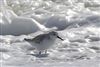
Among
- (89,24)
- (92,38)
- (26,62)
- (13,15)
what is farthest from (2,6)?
(26,62)

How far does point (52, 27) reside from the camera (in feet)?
26.0

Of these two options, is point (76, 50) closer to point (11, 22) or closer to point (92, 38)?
point (92, 38)

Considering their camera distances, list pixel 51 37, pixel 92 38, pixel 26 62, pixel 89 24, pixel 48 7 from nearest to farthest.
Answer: pixel 26 62 < pixel 51 37 < pixel 92 38 < pixel 89 24 < pixel 48 7

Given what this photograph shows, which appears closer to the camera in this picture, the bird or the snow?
the snow

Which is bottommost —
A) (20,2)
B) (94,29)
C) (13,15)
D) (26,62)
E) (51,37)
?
(26,62)

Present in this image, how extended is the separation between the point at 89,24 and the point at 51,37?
2.27m

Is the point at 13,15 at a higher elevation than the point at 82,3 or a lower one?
lower

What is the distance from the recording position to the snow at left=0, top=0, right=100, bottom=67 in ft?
18.0

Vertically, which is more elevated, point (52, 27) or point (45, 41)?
point (52, 27)

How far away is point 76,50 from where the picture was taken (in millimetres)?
6070

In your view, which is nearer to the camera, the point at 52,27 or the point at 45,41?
the point at 45,41

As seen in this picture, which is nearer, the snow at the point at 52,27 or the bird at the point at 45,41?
the snow at the point at 52,27

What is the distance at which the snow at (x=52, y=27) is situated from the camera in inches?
215

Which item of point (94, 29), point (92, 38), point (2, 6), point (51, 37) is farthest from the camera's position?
point (2, 6)
